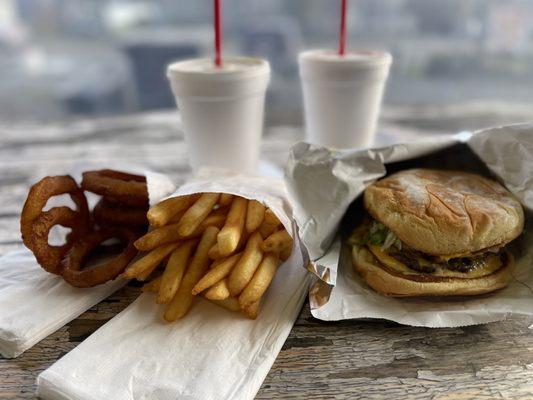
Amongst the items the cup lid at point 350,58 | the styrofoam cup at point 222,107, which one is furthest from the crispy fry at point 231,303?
the cup lid at point 350,58

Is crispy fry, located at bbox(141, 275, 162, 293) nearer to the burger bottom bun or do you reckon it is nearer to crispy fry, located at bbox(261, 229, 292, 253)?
crispy fry, located at bbox(261, 229, 292, 253)

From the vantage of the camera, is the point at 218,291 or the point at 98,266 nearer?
the point at 218,291

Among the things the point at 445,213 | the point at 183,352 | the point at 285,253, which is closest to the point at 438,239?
the point at 445,213

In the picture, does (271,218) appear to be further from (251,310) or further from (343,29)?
(343,29)

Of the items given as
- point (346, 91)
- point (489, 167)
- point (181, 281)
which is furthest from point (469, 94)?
point (181, 281)

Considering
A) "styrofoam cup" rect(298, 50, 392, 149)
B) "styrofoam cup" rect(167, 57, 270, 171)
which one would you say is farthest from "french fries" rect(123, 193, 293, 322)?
"styrofoam cup" rect(298, 50, 392, 149)

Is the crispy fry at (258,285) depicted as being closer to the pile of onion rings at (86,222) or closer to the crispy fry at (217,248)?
the crispy fry at (217,248)
